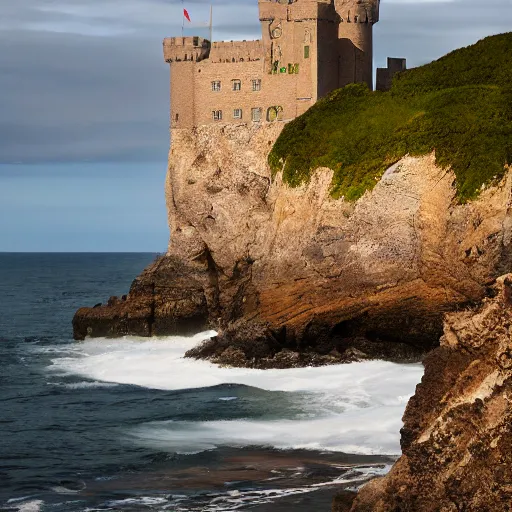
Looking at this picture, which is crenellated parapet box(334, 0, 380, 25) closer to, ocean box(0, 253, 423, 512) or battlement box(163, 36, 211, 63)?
battlement box(163, 36, 211, 63)

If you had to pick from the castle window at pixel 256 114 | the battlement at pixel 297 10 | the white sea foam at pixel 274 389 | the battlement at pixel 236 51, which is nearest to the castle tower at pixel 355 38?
the battlement at pixel 297 10

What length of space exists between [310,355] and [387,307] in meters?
4.16

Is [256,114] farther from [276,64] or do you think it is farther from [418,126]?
[418,126]

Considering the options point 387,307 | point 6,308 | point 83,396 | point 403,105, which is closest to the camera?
point 83,396

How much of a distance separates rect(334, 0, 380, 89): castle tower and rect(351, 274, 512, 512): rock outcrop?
153 feet

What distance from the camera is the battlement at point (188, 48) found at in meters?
67.5

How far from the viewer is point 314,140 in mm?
56625

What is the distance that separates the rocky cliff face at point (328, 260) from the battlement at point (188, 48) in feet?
21.3

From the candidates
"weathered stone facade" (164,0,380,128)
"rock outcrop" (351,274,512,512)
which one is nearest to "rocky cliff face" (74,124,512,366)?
"weathered stone facade" (164,0,380,128)

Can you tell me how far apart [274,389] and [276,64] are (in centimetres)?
2511

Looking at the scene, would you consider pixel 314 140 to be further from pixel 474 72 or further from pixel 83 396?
pixel 83 396

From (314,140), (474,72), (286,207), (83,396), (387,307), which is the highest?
(474,72)

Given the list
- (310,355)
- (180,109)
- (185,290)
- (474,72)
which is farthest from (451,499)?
(180,109)

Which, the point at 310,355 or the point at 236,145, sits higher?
the point at 236,145
